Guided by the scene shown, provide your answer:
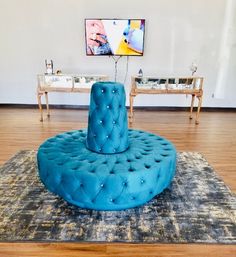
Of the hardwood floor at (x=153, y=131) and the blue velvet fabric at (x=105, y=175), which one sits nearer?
the hardwood floor at (x=153, y=131)

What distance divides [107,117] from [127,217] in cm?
81

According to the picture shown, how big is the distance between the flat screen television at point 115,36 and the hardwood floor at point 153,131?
4.48 feet

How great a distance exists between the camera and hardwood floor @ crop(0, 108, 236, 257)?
148 centimetres

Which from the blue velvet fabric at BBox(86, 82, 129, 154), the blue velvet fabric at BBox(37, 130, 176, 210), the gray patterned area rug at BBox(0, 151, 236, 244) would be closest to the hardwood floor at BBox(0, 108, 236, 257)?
the gray patterned area rug at BBox(0, 151, 236, 244)

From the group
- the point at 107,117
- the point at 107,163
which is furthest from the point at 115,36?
the point at 107,163

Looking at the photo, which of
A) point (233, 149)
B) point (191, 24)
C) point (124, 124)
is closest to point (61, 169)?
point (124, 124)

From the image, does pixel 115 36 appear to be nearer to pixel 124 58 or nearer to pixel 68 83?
pixel 124 58

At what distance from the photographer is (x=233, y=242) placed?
1543mm

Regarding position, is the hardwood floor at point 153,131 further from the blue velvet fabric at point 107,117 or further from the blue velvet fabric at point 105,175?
the blue velvet fabric at point 107,117

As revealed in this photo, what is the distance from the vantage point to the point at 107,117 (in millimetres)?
1949

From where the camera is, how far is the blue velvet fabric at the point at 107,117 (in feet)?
6.38

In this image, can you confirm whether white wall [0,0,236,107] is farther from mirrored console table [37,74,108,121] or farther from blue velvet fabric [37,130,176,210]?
blue velvet fabric [37,130,176,210]

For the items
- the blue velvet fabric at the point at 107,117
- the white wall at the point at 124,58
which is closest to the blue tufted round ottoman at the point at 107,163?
the blue velvet fabric at the point at 107,117

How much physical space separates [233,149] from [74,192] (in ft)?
→ 8.00
